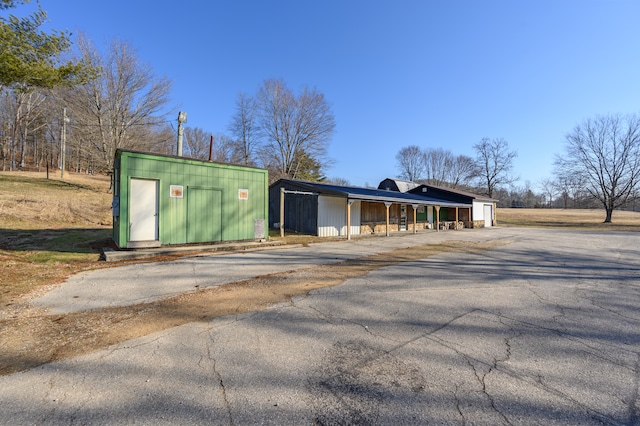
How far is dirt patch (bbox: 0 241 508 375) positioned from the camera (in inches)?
124

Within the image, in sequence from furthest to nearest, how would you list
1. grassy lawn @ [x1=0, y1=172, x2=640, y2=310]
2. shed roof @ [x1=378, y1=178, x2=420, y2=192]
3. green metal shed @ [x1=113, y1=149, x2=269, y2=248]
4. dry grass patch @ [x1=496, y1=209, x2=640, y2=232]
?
1. shed roof @ [x1=378, y1=178, x2=420, y2=192]
2. dry grass patch @ [x1=496, y1=209, x2=640, y2=232]
3. green metal shed @ [x1=113, y1=149, x2=269, y2=248]
4. grassy lawn @ [x1=0, y1=172, x2=640, y2=310]

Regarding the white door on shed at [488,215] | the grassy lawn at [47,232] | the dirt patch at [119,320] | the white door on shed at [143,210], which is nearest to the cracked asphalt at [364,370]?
the dirt patch at [119,320]

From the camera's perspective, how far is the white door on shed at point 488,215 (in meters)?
30.7

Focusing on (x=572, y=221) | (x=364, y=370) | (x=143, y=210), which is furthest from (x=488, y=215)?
(x=364, y=370)

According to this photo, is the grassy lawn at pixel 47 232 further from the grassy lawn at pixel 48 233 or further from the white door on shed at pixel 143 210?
the white door on shed at pixel 143 210

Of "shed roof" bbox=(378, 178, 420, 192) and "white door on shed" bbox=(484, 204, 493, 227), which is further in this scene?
"shed roof" bbox=(378, 178, 420, 192)

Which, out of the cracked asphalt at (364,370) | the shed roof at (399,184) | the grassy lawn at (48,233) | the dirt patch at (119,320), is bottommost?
the cracked asphalt at (364,370)

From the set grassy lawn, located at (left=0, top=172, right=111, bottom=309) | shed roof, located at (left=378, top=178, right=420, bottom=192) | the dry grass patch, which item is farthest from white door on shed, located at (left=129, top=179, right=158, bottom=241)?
the dry grass patch

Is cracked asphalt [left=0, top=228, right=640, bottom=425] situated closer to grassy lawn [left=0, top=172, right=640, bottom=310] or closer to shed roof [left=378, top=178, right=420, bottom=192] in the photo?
grassy lawn [left=0, top=172, right=640, bottom=310]

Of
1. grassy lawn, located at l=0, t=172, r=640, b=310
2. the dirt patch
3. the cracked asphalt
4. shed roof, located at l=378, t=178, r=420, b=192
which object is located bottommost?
the cracked asphalt

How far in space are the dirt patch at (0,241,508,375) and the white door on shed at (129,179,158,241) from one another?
5.08 m

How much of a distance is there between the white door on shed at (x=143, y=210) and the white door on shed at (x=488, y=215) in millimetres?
30552

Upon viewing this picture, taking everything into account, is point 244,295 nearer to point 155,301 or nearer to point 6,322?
point 155,301

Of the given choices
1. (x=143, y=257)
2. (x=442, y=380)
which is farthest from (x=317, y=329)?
(x=143, y=257)
